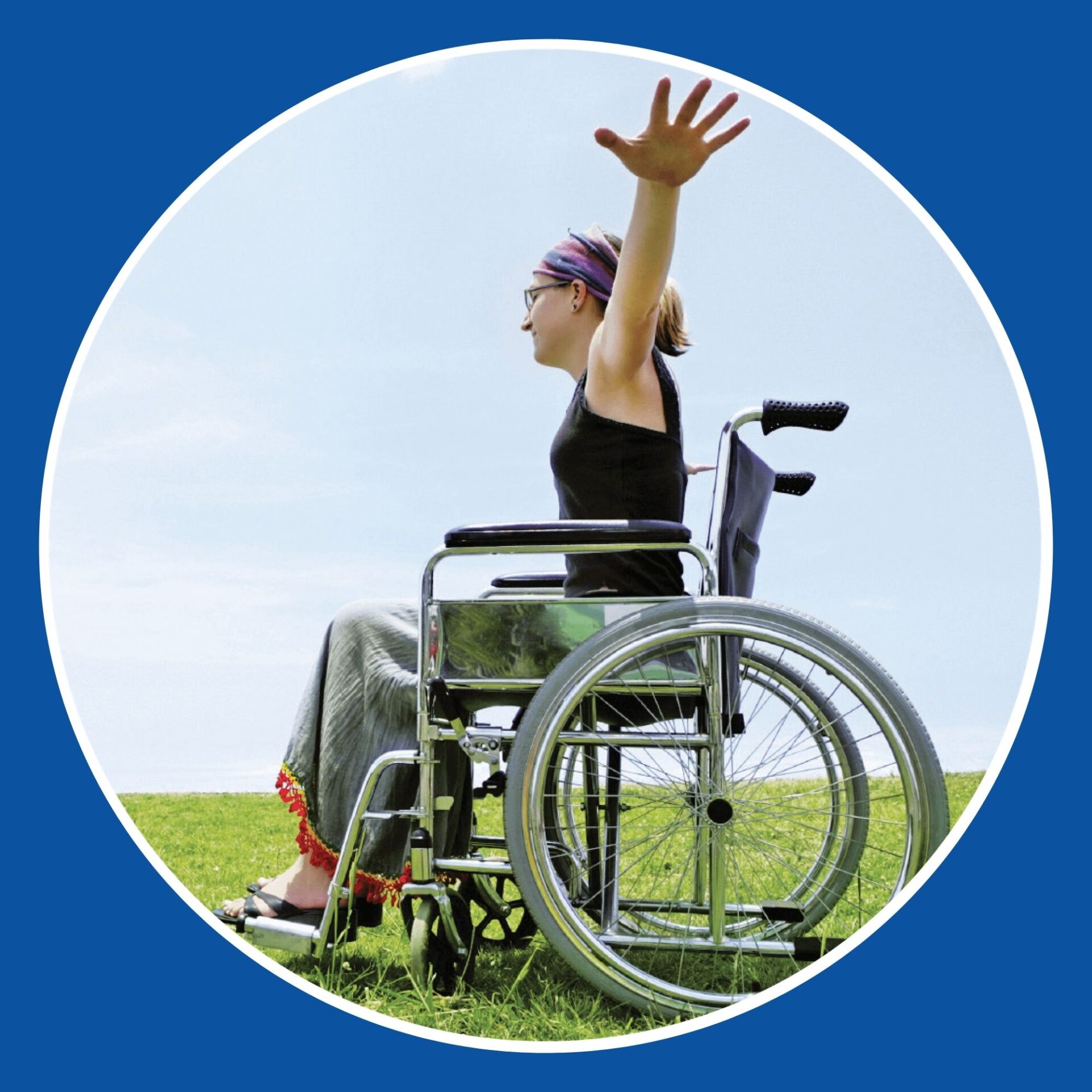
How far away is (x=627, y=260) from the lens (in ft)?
7.24

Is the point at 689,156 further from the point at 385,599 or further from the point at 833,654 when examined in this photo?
the point at 385,599

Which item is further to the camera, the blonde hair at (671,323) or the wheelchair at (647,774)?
the blonde hair at (671,323)

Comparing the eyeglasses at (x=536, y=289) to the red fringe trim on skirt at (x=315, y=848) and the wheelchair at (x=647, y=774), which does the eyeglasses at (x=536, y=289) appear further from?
the red fringe trim on skirt at (x=315, y=848)

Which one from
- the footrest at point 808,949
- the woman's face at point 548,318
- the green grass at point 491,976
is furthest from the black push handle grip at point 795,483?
the footrest at point 808,949

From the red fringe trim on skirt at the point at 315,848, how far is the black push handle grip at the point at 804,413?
3.80 feet

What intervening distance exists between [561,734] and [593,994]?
0.53 meters

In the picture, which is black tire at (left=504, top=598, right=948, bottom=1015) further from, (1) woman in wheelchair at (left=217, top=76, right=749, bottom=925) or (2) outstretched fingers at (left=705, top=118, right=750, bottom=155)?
(2) outstretched fingers at (left=705, top=118, right=750, bottom=155)

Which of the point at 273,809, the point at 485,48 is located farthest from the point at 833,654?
the point at 273,809

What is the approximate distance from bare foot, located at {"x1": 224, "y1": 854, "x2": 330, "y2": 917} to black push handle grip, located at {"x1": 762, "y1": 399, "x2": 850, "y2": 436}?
1.30 meters

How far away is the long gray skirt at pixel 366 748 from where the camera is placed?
2512mm

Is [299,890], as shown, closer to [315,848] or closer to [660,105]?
[315,848]

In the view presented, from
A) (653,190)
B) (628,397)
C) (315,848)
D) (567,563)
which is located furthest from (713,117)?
(315,848)

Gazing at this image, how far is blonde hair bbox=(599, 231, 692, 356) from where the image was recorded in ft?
8.82

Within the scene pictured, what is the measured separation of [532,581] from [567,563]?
0.36m
